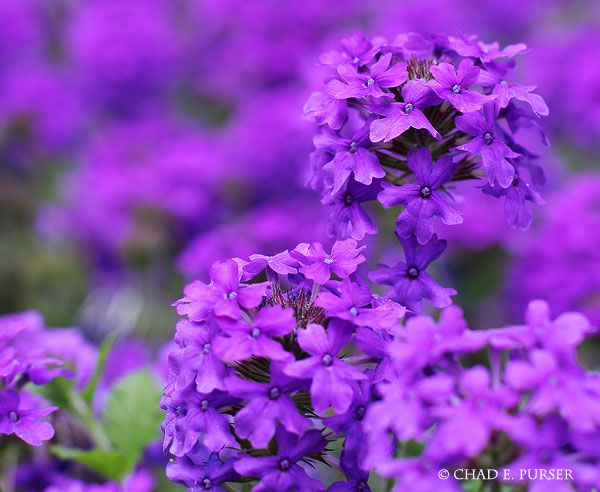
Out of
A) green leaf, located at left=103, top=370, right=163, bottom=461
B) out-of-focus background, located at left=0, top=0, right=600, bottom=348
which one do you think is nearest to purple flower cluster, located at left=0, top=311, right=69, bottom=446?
green leaf, located at left=103, top=370, right=163, bottom=461

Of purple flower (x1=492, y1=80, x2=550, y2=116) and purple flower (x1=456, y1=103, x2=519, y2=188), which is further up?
purple flower (x1=492, y1=80, x2=550, y2=116)

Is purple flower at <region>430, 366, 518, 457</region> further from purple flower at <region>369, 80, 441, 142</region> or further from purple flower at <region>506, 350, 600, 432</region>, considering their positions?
purple flower at <region>369, 80, 441, 142</region>

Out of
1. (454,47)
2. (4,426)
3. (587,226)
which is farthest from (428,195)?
(587,226)

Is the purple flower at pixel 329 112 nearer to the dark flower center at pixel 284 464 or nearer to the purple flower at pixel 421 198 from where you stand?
the purple flower at pixel 421 198

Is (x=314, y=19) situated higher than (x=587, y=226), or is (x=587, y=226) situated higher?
(x=314, y=19)

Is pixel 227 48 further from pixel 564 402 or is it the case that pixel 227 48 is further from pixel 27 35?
pixel 564 402

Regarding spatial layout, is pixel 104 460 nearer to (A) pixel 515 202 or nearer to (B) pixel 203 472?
(B) pixel 203 472

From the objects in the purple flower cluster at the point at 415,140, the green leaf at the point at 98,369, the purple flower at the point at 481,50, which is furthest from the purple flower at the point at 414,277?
the green leaf at the point at 98,369
